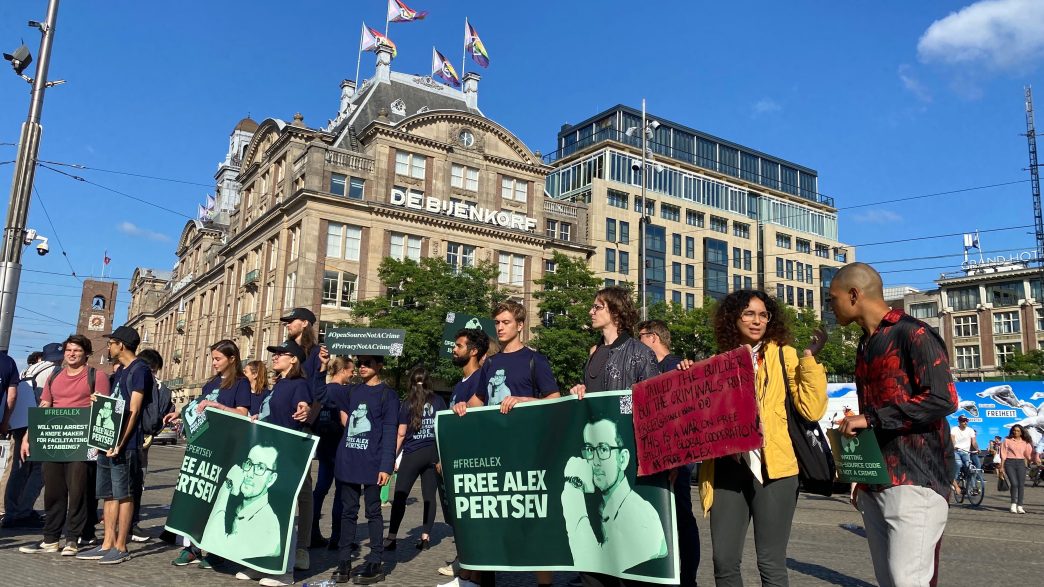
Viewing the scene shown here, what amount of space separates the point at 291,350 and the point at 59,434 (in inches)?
111

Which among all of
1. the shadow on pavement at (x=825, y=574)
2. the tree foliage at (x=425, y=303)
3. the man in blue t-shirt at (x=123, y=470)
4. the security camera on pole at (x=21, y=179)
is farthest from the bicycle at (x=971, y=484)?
the tree foliage at (x=425, y=303)

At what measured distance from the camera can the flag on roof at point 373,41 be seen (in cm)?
5759

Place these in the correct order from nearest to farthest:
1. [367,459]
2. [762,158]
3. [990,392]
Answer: [367,459], [990,392], [762,158]

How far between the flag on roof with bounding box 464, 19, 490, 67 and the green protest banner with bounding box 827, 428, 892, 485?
5747 centimetres

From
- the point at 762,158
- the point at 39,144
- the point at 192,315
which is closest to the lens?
the point at 39,144

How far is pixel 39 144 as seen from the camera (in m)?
13.2

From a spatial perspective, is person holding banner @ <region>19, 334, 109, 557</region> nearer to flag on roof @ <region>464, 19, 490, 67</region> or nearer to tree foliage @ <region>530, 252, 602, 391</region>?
tree foliage @ <region>530, 252, 602, 391</region>

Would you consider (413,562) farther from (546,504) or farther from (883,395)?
(883,395)

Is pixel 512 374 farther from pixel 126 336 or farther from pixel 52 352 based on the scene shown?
pixel 52 352

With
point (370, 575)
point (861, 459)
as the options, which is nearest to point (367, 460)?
point (370, 575)

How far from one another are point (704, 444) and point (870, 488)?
89 cm

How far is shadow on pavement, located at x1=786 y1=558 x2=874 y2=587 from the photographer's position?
725 centimetres

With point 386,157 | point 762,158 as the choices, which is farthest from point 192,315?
point 762,158

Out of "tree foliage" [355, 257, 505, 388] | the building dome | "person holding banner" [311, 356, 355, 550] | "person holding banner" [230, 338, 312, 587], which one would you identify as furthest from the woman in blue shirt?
the building dome
